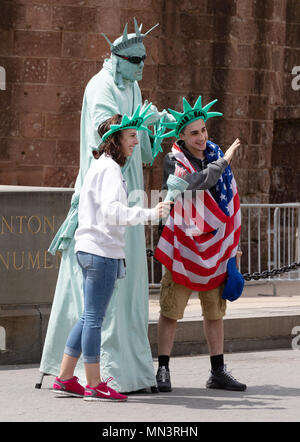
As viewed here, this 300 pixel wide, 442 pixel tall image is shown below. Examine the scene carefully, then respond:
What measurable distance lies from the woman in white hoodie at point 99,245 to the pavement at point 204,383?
0.25 metres

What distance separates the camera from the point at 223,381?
7.31 m

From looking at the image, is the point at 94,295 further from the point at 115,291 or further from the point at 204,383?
the point at 204,383

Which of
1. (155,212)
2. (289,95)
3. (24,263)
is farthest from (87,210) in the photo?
(289,95)

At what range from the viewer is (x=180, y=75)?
1348cm

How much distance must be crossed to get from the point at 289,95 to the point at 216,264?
326 inches

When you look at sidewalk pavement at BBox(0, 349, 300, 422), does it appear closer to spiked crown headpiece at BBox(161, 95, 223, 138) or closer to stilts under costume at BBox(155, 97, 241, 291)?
stilts under costume at BBox(155, 97, 241, 291)

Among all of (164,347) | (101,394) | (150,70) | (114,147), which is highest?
(150,70)

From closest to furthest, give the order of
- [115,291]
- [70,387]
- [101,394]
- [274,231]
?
[101,394]
[70,387]
[115,291]
[274,231]

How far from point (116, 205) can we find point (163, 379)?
1.45 m

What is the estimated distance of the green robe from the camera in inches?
280

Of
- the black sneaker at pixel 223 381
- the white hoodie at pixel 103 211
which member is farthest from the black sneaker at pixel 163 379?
the white hoodie at pixel 103 211

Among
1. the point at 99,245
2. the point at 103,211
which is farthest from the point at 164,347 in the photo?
the point at 103,211

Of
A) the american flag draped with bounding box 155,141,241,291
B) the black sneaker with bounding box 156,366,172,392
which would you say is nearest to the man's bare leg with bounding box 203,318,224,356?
the american flag draped with bounding box 155,141,241,291

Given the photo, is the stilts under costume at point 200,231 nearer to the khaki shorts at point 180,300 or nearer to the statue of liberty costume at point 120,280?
the khaki shorts at point 180,300
